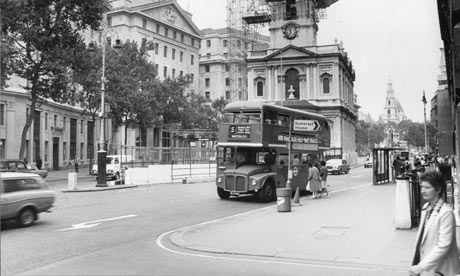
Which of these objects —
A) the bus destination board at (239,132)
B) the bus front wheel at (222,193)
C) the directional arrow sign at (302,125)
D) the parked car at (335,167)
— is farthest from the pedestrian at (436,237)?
the parked car at (335,167)

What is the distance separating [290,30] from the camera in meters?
80.9

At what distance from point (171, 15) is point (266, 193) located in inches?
2597

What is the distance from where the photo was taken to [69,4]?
1332 inches

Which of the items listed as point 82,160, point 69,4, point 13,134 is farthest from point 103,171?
point 82,160

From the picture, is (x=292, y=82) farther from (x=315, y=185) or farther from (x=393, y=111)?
(x=315, y=185)

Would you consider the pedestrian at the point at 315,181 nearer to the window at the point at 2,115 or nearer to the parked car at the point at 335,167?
the parked car at the point at 335,167

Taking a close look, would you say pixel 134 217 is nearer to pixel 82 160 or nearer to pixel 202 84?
pixel 82 160

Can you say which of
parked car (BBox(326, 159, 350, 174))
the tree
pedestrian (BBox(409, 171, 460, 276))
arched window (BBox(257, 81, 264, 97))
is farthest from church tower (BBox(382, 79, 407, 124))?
pedestrian (BBox(409, 171, 460, 276))

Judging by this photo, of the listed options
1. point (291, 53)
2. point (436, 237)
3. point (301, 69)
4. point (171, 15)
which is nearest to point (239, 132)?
point (436, 237)

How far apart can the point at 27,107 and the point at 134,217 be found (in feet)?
102

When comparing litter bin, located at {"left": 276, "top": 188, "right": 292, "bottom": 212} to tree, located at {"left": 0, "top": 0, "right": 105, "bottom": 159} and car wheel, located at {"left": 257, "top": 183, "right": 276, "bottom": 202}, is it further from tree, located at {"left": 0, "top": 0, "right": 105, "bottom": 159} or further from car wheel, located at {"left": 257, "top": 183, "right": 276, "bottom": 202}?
tree, located at {"left": 0, "top": 0, "right": 105, "bottom": 159}

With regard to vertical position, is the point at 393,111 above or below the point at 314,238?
above

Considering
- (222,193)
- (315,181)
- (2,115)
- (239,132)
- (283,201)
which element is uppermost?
(2,115)

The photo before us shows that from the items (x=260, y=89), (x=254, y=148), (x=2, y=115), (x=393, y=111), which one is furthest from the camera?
(x=393, y=111)
